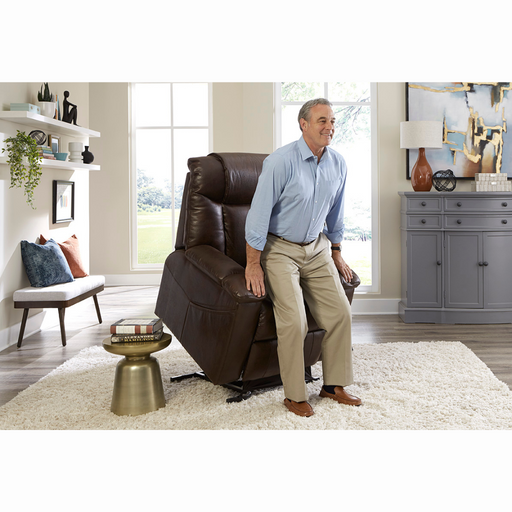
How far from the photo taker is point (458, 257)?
454 centimetres

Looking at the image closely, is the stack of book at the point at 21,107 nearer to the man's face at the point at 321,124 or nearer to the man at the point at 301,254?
the man at the point at 301,254

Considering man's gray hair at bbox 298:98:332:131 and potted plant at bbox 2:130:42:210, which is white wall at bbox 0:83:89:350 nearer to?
potted plant at bbox 2:130:42:210

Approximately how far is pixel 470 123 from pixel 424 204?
88 cm

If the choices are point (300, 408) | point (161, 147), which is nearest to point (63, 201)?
point (161, 147)

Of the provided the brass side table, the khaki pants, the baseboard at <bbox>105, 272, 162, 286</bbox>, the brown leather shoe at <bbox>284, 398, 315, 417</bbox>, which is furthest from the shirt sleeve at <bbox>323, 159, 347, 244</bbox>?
the baseboard at <bbox>105, 272, 162, 286</bbox>


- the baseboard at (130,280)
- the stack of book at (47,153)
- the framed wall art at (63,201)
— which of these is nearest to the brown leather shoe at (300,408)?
the stack of book at (47,153)

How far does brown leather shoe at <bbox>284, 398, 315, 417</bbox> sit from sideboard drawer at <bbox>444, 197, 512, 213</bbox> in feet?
8.76

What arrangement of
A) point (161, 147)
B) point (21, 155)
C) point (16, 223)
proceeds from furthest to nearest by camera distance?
point (161, 147)
point (16, 223)
point (21, 155)

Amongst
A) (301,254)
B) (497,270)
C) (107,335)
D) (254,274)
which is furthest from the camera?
(497,270)

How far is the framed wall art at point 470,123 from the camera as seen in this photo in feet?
15.7

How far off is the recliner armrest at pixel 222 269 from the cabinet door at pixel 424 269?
2.33 metres

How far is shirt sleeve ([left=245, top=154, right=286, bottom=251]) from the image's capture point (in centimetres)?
248

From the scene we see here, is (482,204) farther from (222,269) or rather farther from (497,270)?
(222,269)
